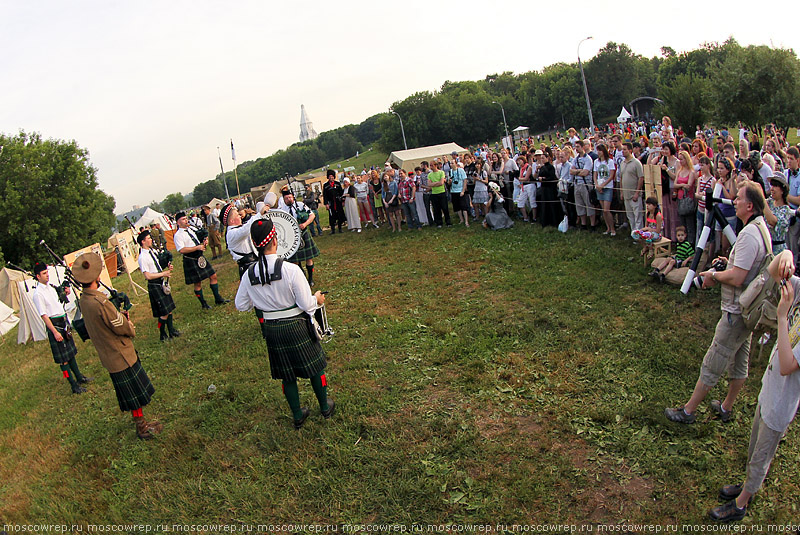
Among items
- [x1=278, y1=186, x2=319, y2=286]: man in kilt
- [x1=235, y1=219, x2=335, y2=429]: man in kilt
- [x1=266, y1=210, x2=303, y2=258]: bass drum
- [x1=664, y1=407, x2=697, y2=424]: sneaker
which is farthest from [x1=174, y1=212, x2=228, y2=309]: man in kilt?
[x1=664, y1=407, x2=697, y2=424]: sneaker

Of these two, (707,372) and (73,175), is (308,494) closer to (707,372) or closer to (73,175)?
(707,372)

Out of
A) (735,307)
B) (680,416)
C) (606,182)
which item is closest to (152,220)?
(606,182)

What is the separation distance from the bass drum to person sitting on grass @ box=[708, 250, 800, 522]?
5368 mm

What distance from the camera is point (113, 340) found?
499cm

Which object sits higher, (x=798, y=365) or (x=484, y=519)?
(x=798, y=365)

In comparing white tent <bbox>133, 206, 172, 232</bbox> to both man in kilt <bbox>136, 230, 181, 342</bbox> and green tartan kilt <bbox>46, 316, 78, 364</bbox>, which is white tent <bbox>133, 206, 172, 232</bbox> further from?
Answer: green tartan kilt <bbox>46, 316, 78, 364</bbox>

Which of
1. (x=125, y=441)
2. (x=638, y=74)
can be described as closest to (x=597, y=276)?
(x=125, y=441)

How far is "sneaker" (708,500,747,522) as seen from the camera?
316cm

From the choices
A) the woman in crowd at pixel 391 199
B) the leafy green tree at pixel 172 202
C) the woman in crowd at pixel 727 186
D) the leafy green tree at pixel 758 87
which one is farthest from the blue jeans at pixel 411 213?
the leafy green tree at pixel 172 202

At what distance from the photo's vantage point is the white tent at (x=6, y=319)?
45.9ft

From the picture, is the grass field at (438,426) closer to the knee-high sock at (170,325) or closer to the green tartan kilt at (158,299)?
the knee-high sock at (170,325)

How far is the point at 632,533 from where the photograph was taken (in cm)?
321

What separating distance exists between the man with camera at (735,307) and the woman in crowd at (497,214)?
7.64m

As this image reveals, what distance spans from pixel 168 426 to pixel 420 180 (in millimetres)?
9562
